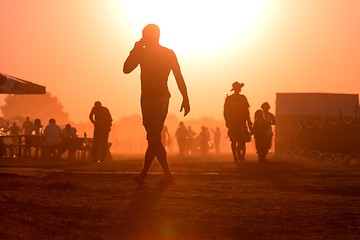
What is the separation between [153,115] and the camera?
12.4m

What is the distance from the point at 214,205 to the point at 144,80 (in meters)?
3.91

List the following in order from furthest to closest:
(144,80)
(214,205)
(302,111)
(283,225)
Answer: (302,111), (144,80), (214,205), (283,225)

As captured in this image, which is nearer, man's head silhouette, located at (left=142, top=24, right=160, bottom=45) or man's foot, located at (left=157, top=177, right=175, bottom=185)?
man's foot, located at (left=157, top=177, right=175, bottom=185)

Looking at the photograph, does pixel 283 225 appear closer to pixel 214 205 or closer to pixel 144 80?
pixel 214 205

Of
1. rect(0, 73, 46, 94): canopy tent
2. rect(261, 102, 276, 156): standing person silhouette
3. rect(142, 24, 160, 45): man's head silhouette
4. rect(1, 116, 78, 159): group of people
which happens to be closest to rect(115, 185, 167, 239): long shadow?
rect(142, 24, 160, 45): man's head silhouette

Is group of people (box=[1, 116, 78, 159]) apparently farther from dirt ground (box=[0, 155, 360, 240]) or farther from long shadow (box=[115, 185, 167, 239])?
long shadow (box=[115, 185, 167, 239])

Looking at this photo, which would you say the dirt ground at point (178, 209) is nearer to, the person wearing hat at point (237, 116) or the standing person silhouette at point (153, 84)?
the standing person silhouette at point (153, 84)

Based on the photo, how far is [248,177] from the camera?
14.4 m

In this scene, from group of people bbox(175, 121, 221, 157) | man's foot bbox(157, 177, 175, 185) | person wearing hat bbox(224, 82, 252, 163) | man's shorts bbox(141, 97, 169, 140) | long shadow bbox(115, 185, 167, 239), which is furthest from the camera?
group of people bbox(175, 121, 221, 157)

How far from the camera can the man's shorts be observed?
12375 mm

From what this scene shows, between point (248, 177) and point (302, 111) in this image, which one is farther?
point (302, 111)

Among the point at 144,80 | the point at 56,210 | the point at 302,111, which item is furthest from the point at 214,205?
the point at 302,111

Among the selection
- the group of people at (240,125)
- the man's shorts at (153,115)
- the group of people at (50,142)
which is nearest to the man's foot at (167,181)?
the man's shorts at (153,115)

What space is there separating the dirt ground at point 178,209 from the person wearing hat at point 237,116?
9657mm
